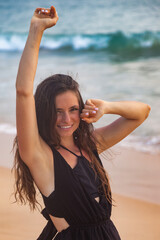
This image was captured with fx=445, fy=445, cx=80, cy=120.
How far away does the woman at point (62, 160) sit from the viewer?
1.68 meters

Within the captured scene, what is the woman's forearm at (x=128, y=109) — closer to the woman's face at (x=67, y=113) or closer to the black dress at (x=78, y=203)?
the woman's face at (x=67, y=113)

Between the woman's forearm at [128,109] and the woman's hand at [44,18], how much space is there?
465mm

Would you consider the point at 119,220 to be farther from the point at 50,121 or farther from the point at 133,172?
the point at 50,121

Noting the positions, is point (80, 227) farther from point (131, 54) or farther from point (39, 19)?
point (131, 54)

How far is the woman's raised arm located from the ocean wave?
8.17m

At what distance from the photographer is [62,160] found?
1778 millimetres

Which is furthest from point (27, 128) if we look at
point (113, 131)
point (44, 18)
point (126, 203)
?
point (126, 203)

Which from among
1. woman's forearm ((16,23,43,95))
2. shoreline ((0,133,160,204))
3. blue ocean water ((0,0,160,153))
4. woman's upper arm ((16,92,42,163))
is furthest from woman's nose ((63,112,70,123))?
blue ocean water ((0,0,160,153))

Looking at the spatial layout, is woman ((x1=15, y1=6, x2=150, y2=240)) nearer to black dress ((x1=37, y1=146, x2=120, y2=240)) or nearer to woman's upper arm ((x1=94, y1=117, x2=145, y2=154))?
black dress ((x1=37, y1=146, x2=120, y2=240))

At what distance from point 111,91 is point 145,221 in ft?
15.7

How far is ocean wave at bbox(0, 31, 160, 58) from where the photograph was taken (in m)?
9.82

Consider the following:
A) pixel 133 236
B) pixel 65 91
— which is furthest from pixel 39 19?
pixel 133 236

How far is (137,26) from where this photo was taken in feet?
32.7

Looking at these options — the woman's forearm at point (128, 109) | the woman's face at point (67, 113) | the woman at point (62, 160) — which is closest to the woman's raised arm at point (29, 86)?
the woman at point (62, 160)
